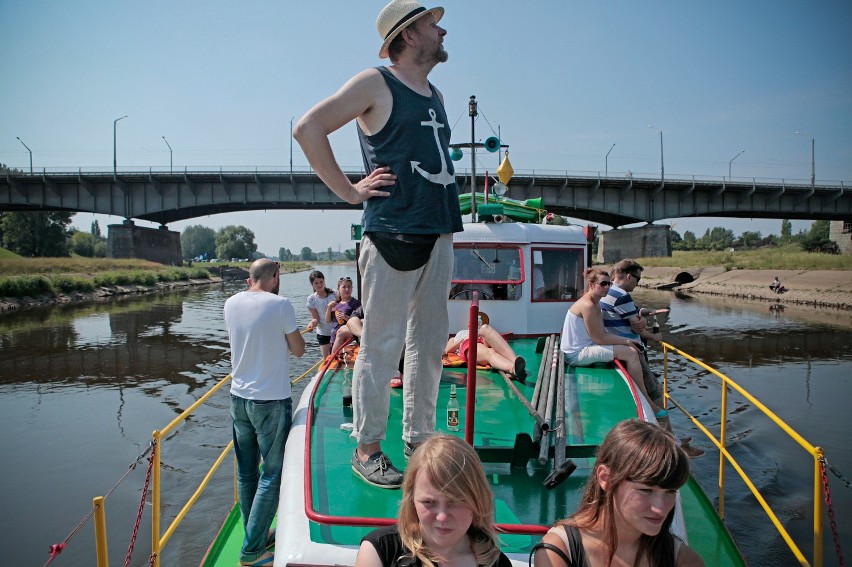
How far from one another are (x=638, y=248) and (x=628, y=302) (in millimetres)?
45885

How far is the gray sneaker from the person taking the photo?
351cm

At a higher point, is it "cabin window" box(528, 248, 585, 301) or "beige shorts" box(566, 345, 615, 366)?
"cabin window" box(528, 248, 585, 301)

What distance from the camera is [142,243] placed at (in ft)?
171

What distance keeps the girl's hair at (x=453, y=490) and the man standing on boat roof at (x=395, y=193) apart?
1.33 metres

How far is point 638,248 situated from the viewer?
166 ft

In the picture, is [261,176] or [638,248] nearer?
[261,176]

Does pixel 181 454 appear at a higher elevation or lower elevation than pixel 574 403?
lower

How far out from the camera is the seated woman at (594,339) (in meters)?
6.48

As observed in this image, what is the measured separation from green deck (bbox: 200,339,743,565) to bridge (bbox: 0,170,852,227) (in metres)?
36.2

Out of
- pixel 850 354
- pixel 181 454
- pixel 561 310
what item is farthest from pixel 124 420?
pixel 850 354

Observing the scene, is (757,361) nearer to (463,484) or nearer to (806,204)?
(463,484)

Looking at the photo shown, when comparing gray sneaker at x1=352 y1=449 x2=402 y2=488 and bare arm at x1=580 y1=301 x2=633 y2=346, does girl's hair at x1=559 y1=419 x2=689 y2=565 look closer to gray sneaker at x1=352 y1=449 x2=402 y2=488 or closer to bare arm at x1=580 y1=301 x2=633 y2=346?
A: gray sneaker at x1=352 y1=449 x2=402 y2=488

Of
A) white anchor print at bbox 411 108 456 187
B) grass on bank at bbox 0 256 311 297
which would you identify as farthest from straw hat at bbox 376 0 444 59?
grass on bank at bbox 0 256 311 297

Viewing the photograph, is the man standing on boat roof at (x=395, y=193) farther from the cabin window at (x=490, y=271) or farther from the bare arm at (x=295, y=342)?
the cabin window at (x=490, y=271)
